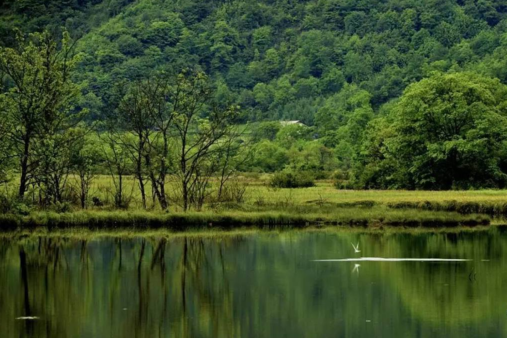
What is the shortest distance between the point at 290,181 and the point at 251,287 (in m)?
39.1

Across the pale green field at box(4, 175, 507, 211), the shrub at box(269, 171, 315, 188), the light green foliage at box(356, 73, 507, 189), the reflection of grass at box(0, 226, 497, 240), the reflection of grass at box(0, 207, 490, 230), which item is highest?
the light green foliage at box(356, 73, 507, 189)

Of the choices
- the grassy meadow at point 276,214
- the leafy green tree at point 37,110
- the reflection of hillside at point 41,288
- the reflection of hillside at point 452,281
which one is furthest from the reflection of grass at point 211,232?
the leafy green tree at point 37,110

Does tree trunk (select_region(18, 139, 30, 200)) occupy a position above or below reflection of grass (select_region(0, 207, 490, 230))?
above

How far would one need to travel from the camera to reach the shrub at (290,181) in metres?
68.9

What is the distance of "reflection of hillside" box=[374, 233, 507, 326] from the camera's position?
26.3 meters

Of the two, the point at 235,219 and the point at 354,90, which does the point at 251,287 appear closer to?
the point at 235,219

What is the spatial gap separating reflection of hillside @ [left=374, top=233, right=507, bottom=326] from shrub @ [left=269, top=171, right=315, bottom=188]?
2863cm

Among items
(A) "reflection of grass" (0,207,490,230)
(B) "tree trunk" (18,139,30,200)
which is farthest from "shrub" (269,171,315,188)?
(B) "tree trunk" (18,139,30,200)

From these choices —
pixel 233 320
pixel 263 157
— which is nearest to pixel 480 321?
pixel 233 320

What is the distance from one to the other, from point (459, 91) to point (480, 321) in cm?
4393

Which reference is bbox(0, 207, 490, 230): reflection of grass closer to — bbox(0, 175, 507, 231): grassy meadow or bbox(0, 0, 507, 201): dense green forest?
bbox(0, 175, 507, 231): grassy meadow

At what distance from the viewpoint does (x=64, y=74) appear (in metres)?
49.8

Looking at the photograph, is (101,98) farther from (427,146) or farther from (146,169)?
(146,169)

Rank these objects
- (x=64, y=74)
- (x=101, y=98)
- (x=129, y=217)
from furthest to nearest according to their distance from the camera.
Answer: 1. (x=101, y=98)
2. (x=64, y=74)
3. (x=129, y=217)
